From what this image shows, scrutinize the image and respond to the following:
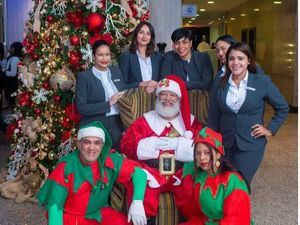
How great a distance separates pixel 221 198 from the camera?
2.90 m

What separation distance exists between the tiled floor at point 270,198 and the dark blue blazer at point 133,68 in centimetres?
140

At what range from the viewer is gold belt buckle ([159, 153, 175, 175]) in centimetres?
354

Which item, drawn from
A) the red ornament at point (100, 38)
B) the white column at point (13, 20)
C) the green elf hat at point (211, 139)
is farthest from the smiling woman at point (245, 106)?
the white column at point (13, 20)

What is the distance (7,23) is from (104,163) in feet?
39.8

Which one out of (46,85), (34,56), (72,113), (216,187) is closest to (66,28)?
(34,56)

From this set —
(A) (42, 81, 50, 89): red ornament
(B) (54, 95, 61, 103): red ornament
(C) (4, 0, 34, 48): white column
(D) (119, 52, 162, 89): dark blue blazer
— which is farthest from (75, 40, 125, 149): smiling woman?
(C) (4, 0, 34, 48): white column

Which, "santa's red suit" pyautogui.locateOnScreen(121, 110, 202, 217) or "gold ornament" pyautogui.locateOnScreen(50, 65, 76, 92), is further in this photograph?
"gold ornament" pyautogui.locateOnScreen(50, 65, 76, 92)

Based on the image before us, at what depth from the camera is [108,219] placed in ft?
10.6

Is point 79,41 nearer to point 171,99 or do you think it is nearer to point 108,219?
point 171,99

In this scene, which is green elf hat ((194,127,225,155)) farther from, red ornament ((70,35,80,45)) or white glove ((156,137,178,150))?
red ornament ((70,35,80,45))

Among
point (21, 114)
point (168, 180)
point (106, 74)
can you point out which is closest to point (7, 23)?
point (21, 114)

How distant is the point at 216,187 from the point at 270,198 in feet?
7.18

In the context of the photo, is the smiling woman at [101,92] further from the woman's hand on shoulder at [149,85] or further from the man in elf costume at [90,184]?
the man in elf costume at [90,184]

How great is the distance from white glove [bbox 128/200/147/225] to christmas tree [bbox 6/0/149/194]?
1.71 meters
